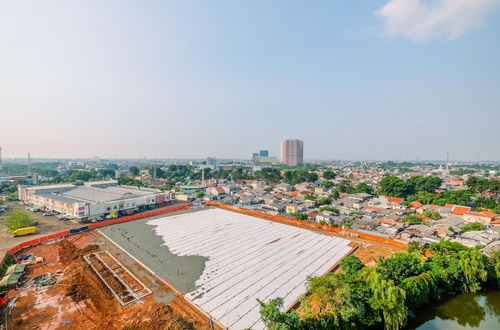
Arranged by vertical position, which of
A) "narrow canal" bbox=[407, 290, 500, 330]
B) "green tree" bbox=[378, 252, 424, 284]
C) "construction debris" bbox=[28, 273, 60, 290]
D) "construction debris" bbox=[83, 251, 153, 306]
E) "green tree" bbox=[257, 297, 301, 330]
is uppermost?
"green tree" bbox=[257, 297, 301, 330]

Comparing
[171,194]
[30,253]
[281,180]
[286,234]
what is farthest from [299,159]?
[30,253]

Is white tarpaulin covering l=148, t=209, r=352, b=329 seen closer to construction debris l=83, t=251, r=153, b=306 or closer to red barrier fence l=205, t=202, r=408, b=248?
red barrier fence l=205, t=202, r=408, b=248

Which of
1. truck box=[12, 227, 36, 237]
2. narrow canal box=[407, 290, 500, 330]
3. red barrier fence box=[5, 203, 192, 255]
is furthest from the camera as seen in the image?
truck box=[12, 227, 36, 237]

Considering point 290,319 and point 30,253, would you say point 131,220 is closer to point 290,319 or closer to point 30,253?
point 30,253

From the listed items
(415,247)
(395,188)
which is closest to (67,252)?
(415,247)

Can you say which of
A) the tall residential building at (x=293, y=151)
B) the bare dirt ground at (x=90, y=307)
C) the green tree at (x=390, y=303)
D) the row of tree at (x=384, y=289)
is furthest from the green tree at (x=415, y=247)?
the tall residential building at (x=293, y=151)

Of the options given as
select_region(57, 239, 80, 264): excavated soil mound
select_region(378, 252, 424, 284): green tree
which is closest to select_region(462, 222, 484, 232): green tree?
select_region(378, 252, 424, 284): green tree

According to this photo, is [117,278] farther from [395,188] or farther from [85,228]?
[395,188]
